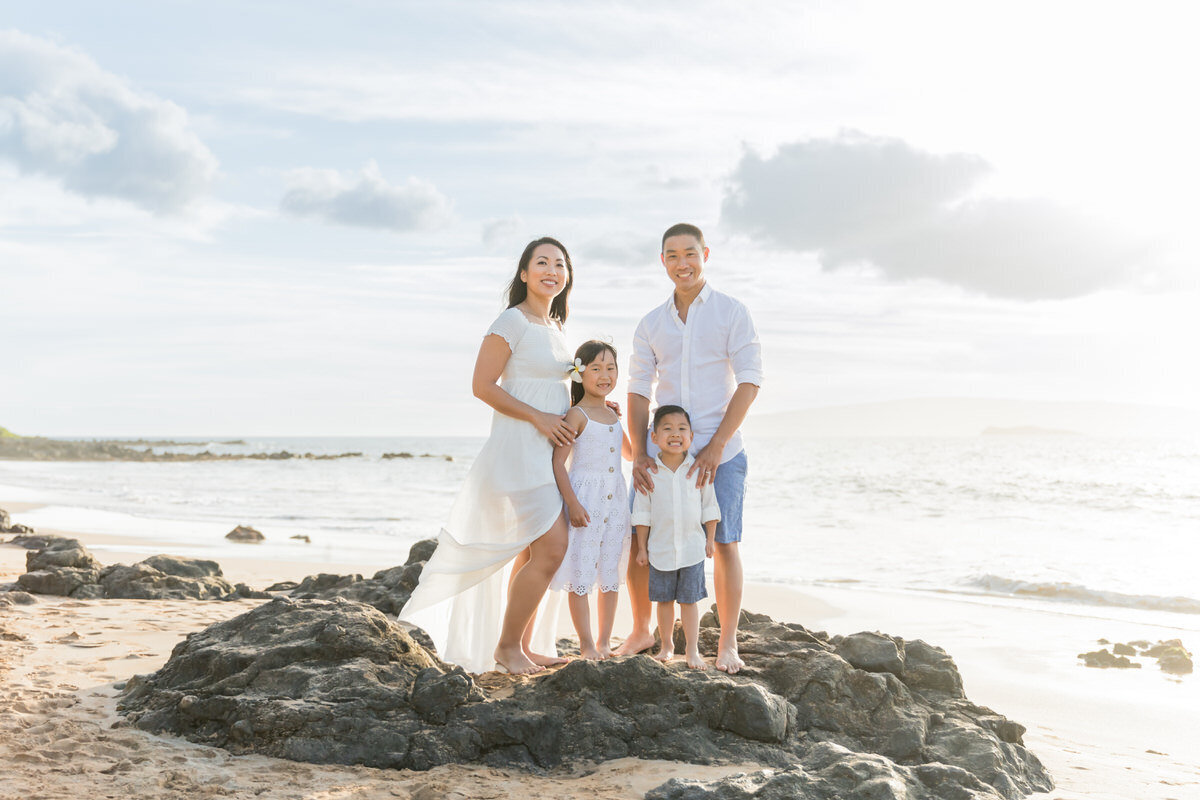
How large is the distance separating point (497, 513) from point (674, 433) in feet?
3.22

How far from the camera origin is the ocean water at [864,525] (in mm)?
11383

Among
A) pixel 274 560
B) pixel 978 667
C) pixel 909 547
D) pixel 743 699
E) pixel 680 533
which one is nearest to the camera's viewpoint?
pixel 743 699

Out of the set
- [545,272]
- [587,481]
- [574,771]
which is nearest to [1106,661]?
[587,481]

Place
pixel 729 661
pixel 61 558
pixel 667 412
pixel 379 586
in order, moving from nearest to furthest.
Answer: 1. pixel 729 661
2. pixel 667 412
3. pixel 379 586
4. pixel 61 558

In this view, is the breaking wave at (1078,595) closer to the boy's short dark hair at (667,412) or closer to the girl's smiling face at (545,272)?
the boy's short dark hair at (667,412)

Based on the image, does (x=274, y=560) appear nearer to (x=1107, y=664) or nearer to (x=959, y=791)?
(x=1107, y=664)

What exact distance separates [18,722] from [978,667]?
5.99 meters

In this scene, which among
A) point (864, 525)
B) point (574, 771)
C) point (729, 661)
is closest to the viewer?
point (574, 771)

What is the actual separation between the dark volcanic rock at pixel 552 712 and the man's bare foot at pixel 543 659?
41 cm

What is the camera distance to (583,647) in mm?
4805

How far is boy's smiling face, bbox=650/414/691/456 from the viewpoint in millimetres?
4645

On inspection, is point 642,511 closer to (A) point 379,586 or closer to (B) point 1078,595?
(A) point 379,586

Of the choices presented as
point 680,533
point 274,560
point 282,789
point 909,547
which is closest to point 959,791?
point 680,533

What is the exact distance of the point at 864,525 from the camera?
56.9 feet
